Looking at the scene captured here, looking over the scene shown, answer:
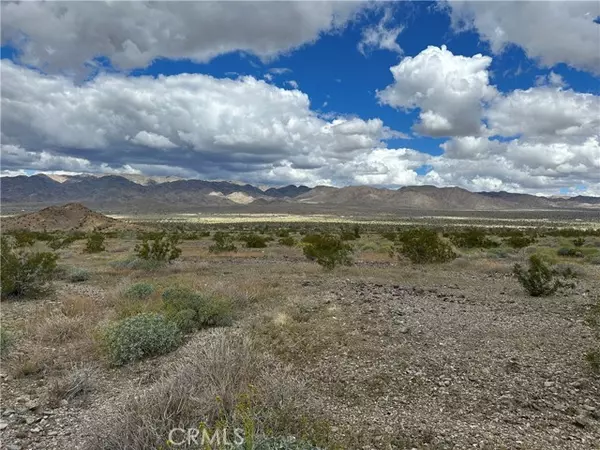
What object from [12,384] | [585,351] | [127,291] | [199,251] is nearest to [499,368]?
[585,351]

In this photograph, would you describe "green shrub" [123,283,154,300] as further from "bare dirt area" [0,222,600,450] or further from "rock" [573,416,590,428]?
"rock" [573,416,590,428]

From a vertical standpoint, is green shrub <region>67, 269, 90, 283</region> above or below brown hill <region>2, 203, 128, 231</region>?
above

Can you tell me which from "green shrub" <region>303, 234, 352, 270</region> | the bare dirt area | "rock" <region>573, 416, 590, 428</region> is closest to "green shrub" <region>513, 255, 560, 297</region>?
the bare dirt area

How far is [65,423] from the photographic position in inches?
263

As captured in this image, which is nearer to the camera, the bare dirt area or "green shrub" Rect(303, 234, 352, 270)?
the bare dirt area

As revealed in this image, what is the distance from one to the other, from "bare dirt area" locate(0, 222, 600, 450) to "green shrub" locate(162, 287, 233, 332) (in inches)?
11.3

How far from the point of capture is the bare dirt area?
5.80 metres

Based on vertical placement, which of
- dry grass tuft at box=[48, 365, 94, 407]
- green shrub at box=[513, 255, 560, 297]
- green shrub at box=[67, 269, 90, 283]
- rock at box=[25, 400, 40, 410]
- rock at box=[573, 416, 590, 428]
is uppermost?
green shrub at box=[513, 255, 560, 297]

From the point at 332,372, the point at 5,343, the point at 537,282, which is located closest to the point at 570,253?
the point at 537,282

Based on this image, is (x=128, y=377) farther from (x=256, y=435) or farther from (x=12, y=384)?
(x=256, y=435)

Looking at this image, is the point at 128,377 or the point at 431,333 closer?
the point at 128,377

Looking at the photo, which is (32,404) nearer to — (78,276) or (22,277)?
(22,277)

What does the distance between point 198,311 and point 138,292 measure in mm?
4076

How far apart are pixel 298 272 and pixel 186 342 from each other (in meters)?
11.1
